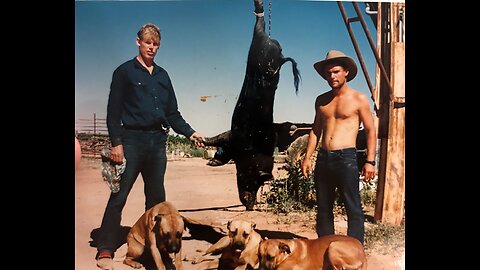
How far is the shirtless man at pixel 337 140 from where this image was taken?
412 cm

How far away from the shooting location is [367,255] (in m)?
4.14

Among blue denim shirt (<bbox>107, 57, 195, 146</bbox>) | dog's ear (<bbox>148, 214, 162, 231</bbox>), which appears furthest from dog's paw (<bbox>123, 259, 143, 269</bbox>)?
blue denim shirt (<bbox>107, 57, 195, 146</bbox>)

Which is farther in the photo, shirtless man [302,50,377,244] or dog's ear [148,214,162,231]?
shirtless man [302,50,377,244]

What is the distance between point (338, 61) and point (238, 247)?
60.7 inches

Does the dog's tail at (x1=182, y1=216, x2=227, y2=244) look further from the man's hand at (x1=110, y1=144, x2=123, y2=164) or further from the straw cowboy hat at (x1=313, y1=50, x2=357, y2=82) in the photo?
the straw cowboy hat at (x1=313, y1=50, x2=357, y2=82)

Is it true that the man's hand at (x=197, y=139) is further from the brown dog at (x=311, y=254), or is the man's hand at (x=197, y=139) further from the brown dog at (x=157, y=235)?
the brown dog at (x=311, y=254)

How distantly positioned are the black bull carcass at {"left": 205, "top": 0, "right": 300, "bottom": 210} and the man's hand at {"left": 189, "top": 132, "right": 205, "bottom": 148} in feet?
0.15

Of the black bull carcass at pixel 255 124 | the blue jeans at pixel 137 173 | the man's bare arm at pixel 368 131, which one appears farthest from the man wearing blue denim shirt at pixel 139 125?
the man's bare arm at pixel 368 131

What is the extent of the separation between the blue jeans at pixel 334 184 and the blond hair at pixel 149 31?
1452 millimetres

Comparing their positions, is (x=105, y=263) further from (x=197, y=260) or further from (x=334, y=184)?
(x=334, y=184)

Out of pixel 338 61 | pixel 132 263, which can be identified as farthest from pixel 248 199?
pixel 338 61

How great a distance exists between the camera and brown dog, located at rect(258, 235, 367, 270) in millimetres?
3939
